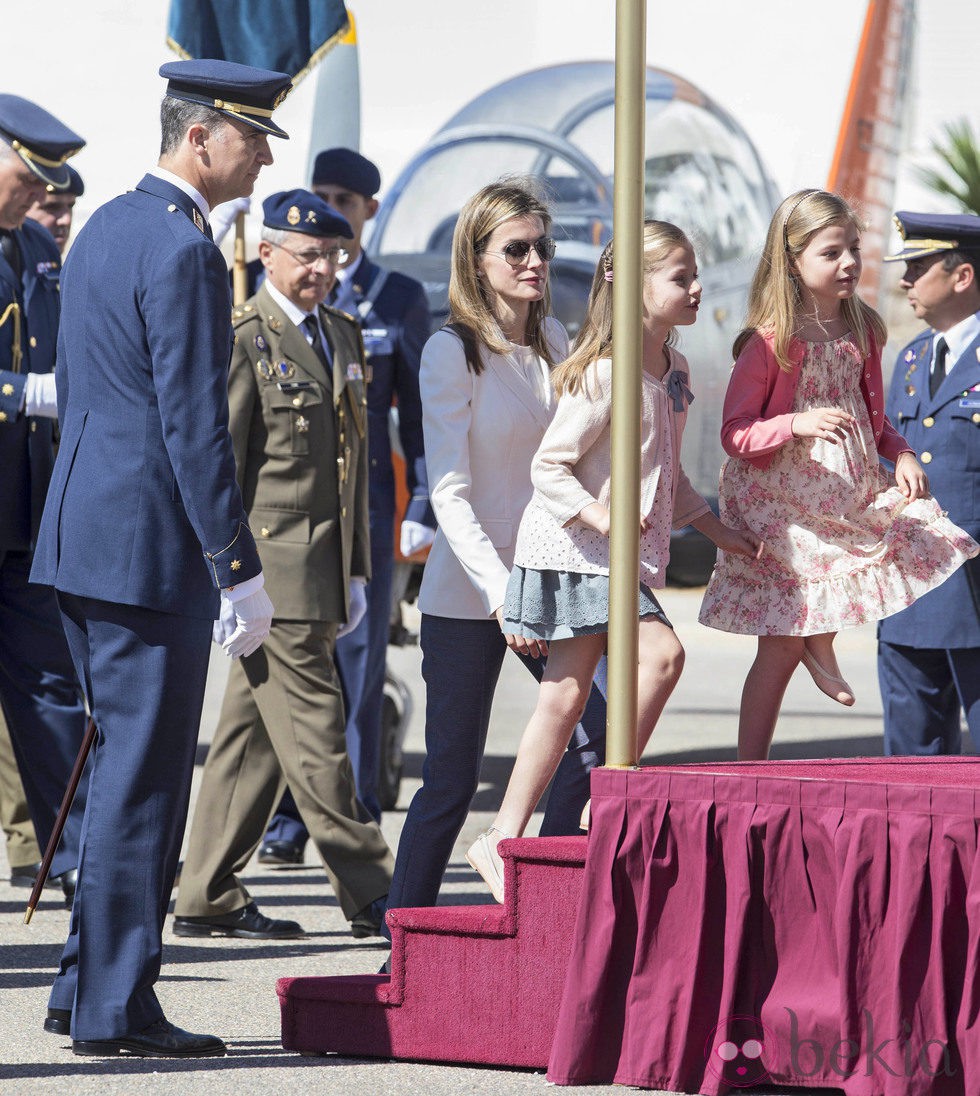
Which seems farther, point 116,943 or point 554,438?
point 554,438

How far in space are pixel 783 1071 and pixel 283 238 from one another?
260cm

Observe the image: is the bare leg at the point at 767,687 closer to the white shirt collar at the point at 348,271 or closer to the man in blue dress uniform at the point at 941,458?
the man in blue dress uniform at the point at 941,458

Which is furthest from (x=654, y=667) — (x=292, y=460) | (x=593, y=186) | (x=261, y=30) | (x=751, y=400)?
(x=593, y=186)

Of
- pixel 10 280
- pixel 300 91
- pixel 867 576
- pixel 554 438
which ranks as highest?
pixel 300 91

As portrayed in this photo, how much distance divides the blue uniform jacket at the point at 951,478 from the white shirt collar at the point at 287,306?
1607 millimetres

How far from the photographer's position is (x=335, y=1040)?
12.0ft

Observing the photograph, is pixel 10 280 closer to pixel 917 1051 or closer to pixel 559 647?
pixel 559 647

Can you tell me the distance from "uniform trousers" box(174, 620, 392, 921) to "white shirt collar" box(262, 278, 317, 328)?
773 mm

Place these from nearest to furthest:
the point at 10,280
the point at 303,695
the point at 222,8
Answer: the point at 303,695, the point at 10,280, the point at 222,8

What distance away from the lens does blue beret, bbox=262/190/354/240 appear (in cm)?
505

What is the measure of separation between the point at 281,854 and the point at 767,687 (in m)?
2.03

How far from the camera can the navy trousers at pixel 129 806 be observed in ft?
11.6

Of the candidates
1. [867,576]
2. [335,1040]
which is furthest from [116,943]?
[867,576]

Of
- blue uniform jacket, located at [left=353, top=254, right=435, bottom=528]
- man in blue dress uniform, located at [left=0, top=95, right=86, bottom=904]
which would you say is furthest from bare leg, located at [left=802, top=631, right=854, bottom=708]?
man in blue dress uniform, located at [left=0, top=95, right=86, bottom=904]
